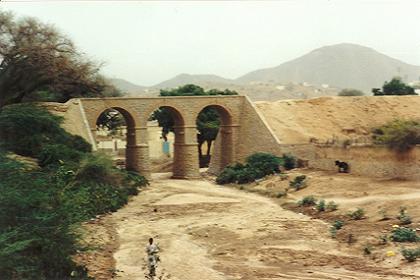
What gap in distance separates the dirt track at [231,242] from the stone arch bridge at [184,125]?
7972 mm

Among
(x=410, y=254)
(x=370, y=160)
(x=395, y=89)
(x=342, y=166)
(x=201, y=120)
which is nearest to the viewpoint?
(x=410, y=254)

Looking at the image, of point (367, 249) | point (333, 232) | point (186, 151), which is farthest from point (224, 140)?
point (367, 249)

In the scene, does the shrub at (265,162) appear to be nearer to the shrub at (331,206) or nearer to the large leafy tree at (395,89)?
the shrub at (331,206)

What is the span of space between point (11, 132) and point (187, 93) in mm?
23957

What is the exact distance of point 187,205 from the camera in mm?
26891

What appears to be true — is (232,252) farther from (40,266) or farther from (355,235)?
(40,266)

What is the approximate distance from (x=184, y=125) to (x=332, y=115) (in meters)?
12.6

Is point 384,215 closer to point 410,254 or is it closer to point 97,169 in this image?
point 410,254

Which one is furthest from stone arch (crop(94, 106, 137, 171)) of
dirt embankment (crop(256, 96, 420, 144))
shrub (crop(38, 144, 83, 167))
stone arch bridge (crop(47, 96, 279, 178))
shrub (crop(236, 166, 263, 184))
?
dirt embankment (crop(256, 96, 420, 144))

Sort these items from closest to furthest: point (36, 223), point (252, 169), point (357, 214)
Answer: point (36, 223), point (357, 214), point (252, 169)

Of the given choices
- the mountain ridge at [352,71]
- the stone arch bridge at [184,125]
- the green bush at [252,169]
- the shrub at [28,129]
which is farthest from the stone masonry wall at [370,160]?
the mountain ridge at [352,71]

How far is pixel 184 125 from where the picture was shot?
36.8 metres

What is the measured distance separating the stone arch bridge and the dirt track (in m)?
7.97

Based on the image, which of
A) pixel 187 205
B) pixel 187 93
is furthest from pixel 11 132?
pixel 187 93
